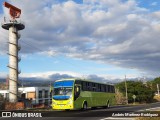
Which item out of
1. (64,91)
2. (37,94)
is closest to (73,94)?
(64,91)

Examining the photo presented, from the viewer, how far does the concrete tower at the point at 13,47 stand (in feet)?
241

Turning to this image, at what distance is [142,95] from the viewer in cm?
9419

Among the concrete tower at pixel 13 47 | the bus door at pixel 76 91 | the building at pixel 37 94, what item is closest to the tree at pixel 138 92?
the building at pixel 37 94

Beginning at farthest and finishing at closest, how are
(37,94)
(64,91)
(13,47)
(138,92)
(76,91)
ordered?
(37,94), (138,92), (13,47), (76,91), (64,91)

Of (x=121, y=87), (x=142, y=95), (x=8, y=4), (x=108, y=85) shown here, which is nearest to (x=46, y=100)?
(x=121, y=87)

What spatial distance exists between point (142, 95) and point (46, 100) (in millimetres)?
35991

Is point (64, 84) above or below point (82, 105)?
above

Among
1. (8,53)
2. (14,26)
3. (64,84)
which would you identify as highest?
(14,26)

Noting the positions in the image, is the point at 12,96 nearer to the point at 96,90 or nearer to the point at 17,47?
the point at 17,47

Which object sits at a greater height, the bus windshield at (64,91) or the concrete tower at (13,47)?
the concrete tower at (13,47)

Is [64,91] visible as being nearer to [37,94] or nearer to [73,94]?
[73,94]

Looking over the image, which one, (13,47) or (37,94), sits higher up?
(13,47)

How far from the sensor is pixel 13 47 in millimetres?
74312

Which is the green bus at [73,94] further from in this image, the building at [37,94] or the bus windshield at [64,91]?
the building at [37,94]
